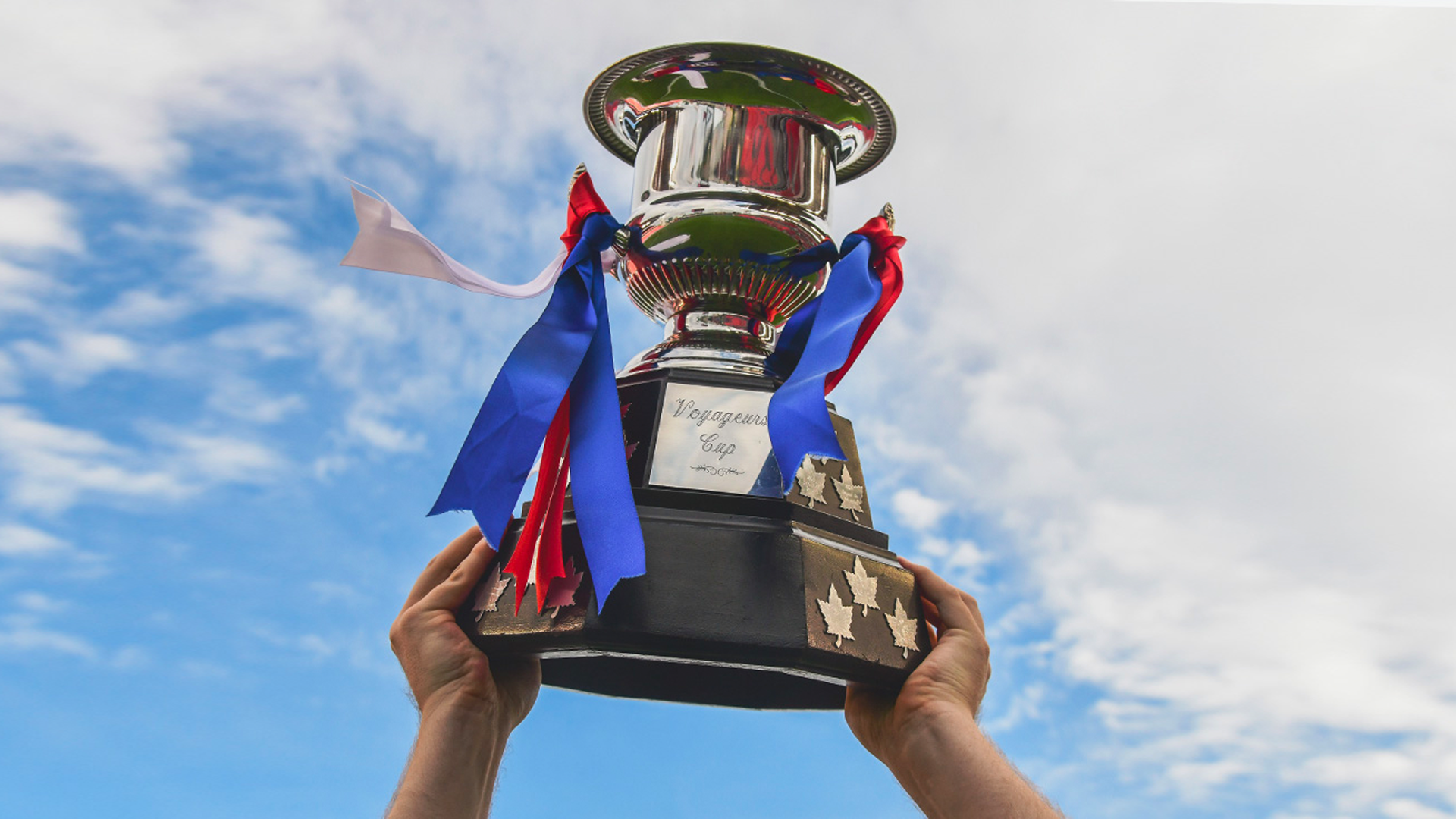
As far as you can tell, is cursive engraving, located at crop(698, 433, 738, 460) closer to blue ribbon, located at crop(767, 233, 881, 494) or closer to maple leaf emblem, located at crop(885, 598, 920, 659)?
blue ribbon, located at crop(767, 233, 881, 494)

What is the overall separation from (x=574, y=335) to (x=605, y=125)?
0.68m

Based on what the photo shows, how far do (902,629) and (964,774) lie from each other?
248 millimetres

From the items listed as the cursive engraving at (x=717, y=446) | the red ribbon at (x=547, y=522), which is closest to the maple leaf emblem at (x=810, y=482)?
the cursive engraving at (x=717, y=446)

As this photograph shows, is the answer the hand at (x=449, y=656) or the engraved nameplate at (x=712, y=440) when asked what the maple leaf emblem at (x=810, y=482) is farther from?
the hand at (x=449, y=656)

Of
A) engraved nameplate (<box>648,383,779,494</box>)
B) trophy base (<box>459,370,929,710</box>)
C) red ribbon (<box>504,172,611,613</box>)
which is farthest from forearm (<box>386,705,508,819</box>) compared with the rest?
engraved nameplate (<box>648,383,779,494</box>)

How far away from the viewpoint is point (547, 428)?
177 cm

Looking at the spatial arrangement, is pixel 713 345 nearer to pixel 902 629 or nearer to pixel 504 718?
pixel 902 629

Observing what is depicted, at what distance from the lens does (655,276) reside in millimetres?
2082

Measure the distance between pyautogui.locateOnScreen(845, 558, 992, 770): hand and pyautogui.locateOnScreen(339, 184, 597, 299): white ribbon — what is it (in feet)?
2.87

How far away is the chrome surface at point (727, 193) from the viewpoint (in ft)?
6.64

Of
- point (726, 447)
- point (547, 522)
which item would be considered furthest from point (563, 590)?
point (726, 447)

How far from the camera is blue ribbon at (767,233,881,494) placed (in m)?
1.67

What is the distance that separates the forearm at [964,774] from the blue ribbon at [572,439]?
598 millimetres

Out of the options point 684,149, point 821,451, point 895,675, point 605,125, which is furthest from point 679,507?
point 605,125
